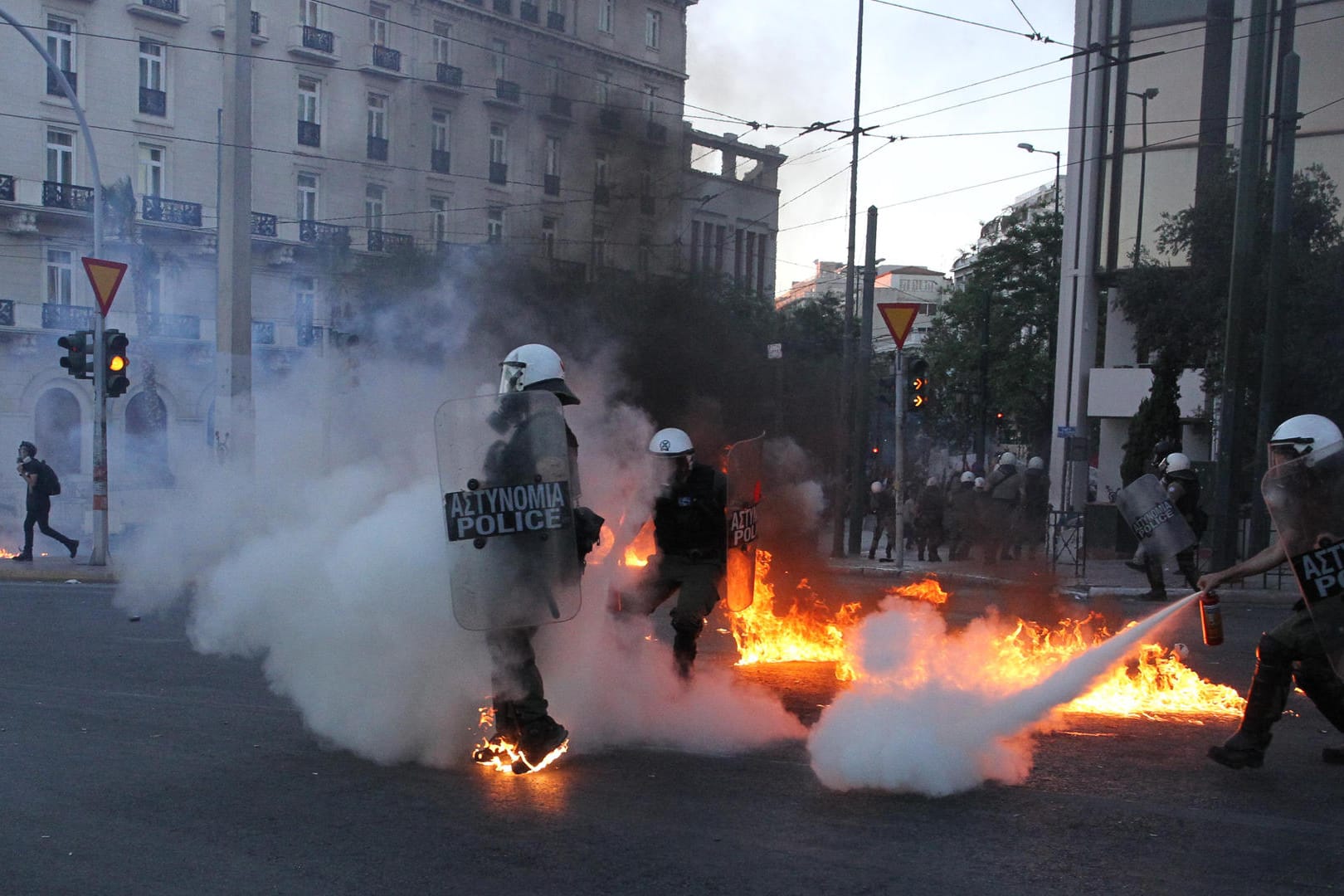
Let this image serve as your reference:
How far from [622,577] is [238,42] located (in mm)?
11245

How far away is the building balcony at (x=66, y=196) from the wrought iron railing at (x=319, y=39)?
13.2 metres

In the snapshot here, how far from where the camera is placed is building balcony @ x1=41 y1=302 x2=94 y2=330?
24.3 meters

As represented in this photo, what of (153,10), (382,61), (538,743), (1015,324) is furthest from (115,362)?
(1015,324)

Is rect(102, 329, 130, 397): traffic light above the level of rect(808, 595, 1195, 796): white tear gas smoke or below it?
above

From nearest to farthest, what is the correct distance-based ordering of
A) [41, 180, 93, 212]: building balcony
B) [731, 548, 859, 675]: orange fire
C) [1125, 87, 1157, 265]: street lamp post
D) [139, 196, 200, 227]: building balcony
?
[731, 548, 859, 675]: orange fire < [139, 196, 200, 227]: building balcony < [41, 180, 93, 212]: building balcony < [1125, 87, 1157, 265]: street lamp post

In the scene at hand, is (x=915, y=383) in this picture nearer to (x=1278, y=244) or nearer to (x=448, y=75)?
(x=1278, y=244)

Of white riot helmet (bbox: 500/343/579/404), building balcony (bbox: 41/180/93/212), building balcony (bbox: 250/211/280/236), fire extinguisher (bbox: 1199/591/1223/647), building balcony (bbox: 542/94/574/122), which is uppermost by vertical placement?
building balcony (bbox: 41/180/93/212)

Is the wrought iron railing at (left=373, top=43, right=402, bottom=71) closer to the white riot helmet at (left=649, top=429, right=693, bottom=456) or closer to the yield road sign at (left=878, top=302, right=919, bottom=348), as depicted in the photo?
the white riot helmet at (left=649, top=429, right=693, bottom=456)

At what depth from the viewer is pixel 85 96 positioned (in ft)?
75.4

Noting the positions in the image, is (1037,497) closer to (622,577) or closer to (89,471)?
(622,577)

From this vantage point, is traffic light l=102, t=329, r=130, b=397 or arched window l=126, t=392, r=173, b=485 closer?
arched window l=126, t=392, r=173, b=485

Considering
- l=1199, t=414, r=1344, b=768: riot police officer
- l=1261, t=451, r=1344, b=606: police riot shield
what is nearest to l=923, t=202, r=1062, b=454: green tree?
l=1199, t=414, r=1344, b=768: riot police officer

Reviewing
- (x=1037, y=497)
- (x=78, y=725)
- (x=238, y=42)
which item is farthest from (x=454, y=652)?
(x=1037, y=497)

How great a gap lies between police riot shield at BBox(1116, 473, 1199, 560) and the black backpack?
43.6ft
